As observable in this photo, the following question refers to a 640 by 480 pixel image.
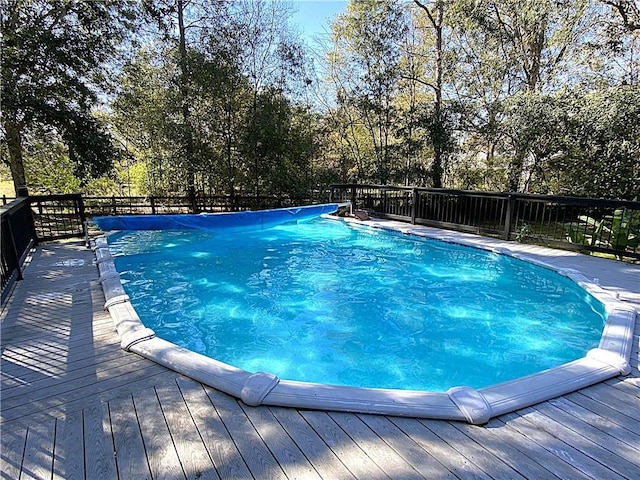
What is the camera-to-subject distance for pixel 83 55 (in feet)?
23.6

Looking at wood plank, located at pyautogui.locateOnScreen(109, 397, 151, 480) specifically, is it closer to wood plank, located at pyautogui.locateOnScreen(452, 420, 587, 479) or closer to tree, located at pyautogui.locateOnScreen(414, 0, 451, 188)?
wood plank, located at pyautogui.locateOnScreen(452, 420, 587, 479)

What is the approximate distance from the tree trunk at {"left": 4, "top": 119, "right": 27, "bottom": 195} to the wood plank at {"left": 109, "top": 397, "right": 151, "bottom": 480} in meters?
7.46

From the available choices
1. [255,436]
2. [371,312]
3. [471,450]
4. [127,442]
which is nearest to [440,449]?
[471,450]

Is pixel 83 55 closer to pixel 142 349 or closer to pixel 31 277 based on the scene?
pixel 31 277

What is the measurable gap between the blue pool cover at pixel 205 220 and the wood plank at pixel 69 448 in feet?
15.7

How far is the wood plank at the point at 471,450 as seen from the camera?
1471 millimetres

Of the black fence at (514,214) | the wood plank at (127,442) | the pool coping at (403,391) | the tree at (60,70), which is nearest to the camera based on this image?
the wood plank at (127,442)

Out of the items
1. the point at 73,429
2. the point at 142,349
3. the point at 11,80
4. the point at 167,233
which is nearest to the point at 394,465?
the point at 73,429

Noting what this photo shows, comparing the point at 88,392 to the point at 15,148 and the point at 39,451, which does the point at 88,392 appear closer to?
the point at 39,451

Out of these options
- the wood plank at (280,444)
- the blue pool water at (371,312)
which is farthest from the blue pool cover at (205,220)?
the wood plank at (280,444)

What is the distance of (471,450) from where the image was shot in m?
1.59

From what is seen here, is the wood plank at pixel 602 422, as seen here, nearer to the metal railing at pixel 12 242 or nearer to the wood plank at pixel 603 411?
the wood plank at pixel 603 411

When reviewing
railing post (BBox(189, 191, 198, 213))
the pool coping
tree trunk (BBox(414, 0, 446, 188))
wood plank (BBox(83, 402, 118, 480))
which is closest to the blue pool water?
the pool coping

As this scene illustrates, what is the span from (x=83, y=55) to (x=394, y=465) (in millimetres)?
9210
